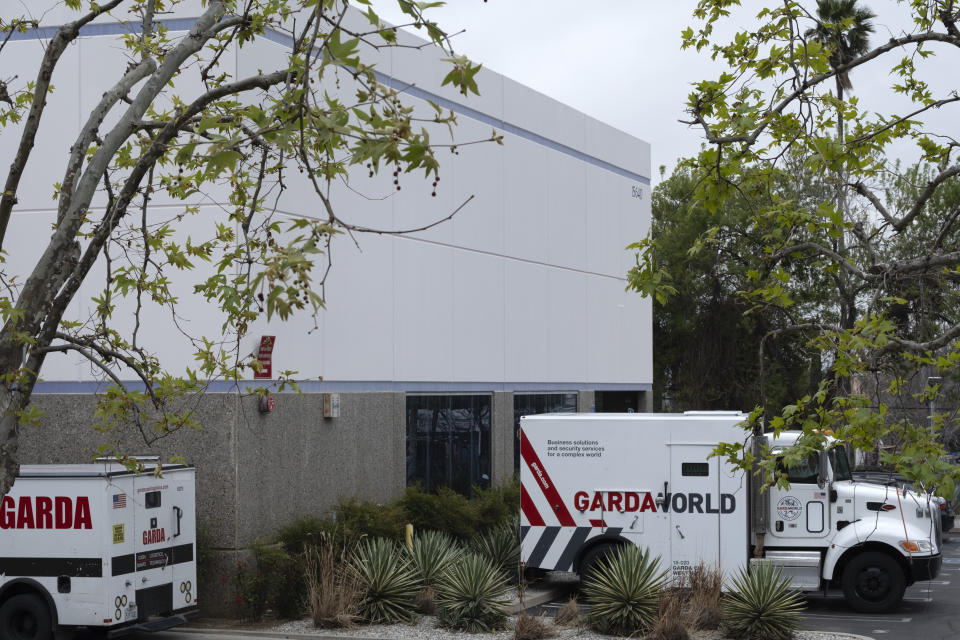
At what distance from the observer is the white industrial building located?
53.4ft

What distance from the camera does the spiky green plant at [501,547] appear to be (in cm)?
1855

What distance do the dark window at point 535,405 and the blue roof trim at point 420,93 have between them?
5445 millimetres

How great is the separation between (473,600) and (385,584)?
1260 millimetres

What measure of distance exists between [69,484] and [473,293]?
10.6 m

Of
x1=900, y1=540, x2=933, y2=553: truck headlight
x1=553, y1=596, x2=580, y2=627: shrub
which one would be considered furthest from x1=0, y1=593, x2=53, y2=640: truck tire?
x1=900, y1=540, x2=933, y2=553: truck headlight

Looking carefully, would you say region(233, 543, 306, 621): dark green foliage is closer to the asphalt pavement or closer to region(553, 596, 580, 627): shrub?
the asphalt pavement

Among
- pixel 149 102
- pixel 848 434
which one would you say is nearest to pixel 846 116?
pixel 848 434

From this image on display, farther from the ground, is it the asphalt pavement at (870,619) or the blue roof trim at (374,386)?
the blue roof trim at (374,386)

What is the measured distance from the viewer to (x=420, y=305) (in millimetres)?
20672

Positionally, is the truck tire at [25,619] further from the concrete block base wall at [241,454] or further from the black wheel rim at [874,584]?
the black wheel rim at [874,584]

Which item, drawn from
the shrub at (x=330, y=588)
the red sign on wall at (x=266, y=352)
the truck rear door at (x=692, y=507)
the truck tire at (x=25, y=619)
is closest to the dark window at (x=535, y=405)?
the truck rear door at (x=692, y=507)

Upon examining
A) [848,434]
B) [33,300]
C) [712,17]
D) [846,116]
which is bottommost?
[848,434]

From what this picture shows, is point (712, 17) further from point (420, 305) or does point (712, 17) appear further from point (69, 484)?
point (420, 305)

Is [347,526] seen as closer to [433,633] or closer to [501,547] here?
[433,633]
